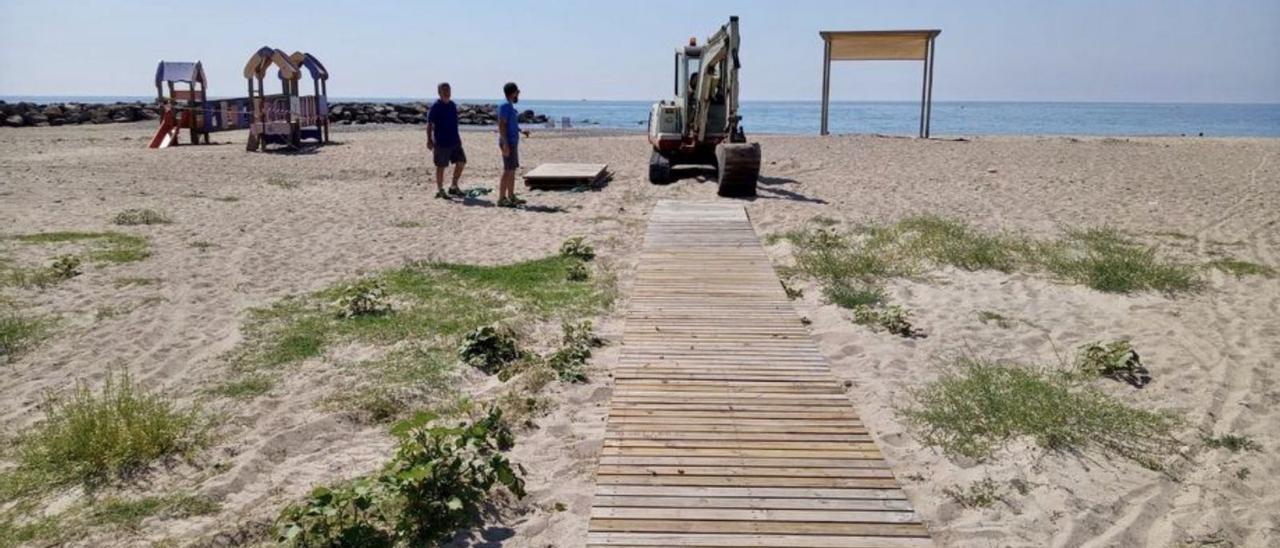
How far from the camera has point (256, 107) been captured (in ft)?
74.3

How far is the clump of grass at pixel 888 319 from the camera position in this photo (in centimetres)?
657

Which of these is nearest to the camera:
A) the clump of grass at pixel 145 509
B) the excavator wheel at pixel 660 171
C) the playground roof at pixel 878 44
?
the clump of grass at pixel 145 509

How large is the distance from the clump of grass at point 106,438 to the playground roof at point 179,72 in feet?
76.8

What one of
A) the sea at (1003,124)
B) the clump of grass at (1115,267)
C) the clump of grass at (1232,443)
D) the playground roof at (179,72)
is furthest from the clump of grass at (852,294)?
the sea at (1003,124)

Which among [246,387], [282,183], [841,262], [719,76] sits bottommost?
[246,387]

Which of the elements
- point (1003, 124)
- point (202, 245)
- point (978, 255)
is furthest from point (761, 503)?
point (1003, 124)

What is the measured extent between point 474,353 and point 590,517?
255cm

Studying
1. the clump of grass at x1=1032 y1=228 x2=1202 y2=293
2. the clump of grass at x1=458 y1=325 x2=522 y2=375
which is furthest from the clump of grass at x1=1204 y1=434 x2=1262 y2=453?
the clump of grass at x1=458 y1=325 x2=522 y2=375

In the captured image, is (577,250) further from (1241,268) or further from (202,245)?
(1241,268)

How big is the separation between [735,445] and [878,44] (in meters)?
26.9

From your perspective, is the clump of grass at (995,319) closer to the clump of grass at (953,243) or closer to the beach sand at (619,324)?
the beach sand at (619,324)

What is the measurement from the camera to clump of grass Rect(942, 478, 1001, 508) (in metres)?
3.87

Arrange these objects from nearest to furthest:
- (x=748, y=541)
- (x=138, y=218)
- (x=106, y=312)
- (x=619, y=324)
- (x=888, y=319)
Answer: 1. (x=748, y=541)
2. (x=888, y=319)
3. (x=106, y=312)
4. (x=619, y=324)
5. (x=138, y=218)

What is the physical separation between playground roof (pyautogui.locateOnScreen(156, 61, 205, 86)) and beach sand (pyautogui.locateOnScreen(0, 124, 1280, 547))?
812 centimetres
